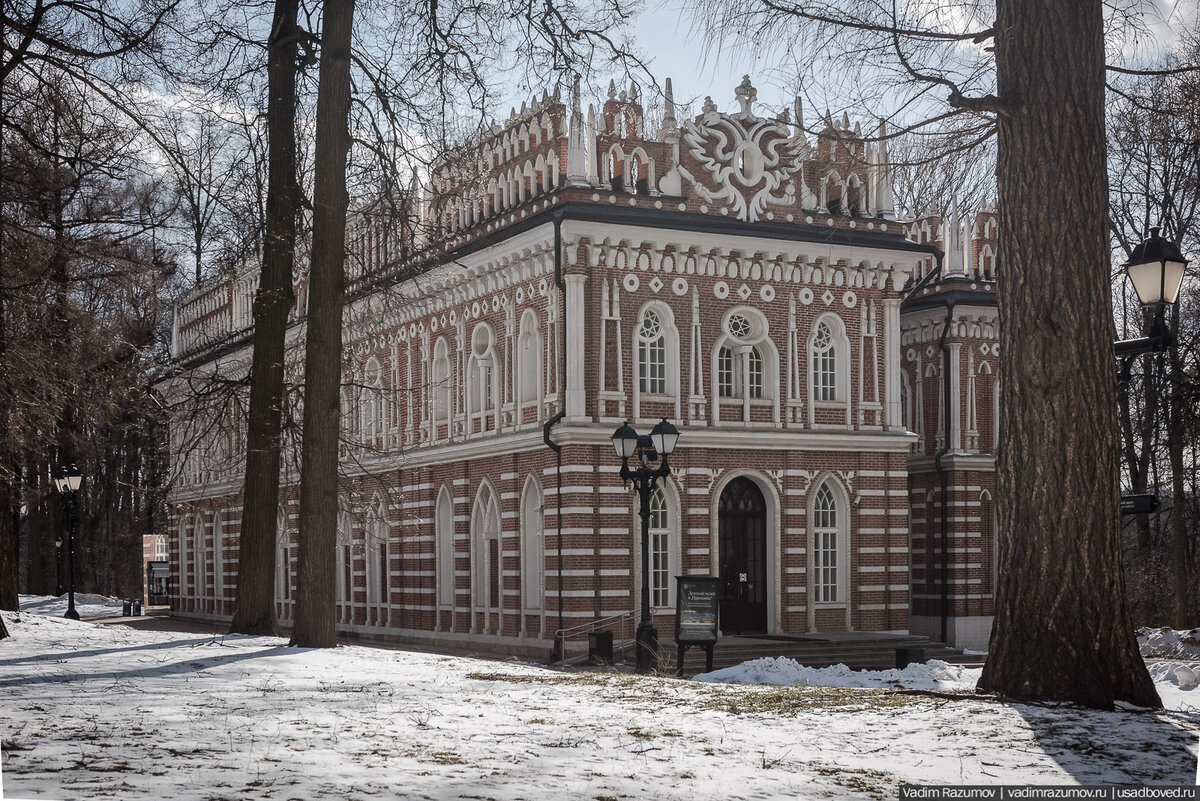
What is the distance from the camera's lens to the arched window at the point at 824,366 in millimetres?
31094

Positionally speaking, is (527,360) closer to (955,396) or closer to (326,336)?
(955,396)

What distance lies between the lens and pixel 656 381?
29.1 m

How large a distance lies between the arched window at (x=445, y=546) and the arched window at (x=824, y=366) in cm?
871

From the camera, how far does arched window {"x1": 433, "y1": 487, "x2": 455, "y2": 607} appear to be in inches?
1296

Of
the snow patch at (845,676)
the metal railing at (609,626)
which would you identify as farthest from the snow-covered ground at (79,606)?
the snow patch at (845,676)

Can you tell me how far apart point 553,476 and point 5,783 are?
70.8ft

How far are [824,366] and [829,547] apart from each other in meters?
3.92

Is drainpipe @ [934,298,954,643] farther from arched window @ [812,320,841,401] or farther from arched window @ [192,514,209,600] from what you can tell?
arched window @ [192,514,209,600]

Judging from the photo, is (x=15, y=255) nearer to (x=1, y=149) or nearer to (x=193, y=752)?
(x=1, y=149)

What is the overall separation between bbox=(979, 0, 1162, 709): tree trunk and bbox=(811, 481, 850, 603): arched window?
19228mm

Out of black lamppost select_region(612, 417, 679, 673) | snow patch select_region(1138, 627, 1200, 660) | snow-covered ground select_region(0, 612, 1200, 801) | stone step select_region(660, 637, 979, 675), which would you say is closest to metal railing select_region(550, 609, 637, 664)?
stone step select_region(660, 637, 979, 675)

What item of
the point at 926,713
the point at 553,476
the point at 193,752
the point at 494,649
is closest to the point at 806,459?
the point at 553,476

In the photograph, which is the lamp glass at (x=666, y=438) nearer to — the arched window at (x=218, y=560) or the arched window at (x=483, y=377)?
the arched window at (x=483, y=377)

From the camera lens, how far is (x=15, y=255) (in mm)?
19438
